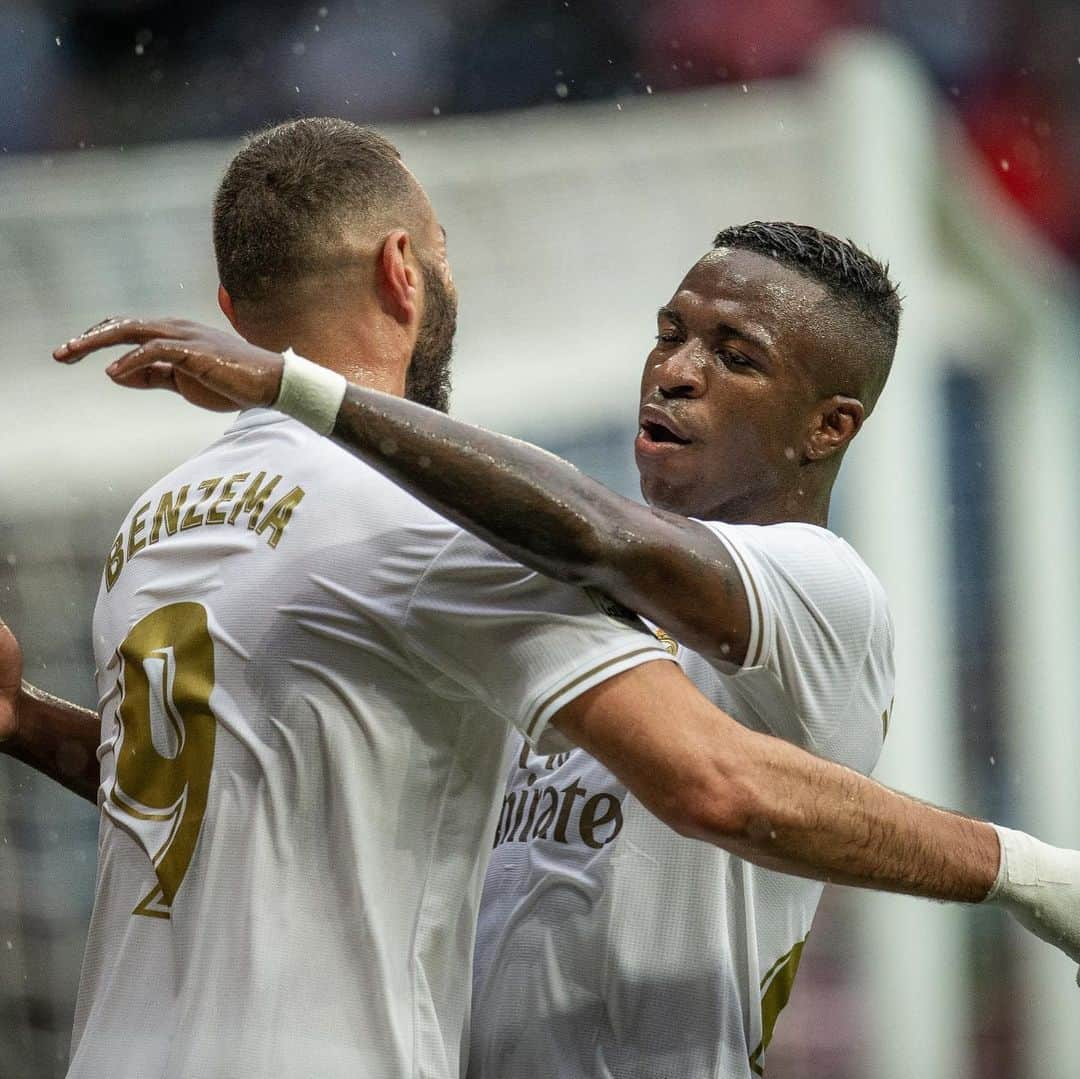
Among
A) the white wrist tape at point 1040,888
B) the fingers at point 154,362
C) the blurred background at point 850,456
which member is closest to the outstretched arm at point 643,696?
the fingers at point 154,362

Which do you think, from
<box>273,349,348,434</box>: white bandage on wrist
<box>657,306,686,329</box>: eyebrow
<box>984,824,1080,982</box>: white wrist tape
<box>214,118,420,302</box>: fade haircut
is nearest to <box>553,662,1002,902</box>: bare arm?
<box>984,824,1080,982</box>: white wrist tape

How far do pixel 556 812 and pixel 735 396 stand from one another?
67 centimetres

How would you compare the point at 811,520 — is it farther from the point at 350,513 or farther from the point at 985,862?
the point at 350,513

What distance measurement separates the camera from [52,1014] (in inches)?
243

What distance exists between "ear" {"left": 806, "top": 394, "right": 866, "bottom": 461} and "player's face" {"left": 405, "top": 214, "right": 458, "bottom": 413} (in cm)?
61

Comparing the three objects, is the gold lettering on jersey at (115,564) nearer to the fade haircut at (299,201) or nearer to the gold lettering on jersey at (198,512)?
the gold lettering on jersey at (198,512)

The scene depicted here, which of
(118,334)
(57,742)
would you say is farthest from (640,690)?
(57,742)

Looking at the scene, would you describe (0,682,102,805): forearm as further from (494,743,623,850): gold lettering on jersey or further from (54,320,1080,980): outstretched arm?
(54,320,1080,980): outstretched arm

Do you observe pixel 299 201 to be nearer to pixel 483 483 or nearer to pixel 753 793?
pixel 483 483

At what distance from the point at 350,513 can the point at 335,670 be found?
176mm

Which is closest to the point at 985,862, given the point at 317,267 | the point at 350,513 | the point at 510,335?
the point at 350,513

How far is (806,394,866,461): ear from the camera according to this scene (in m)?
2.56

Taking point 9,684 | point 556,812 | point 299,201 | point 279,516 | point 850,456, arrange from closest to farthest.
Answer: point 279,516 < point 299,201 < point 556,812 < point 9,684 < point 850,456

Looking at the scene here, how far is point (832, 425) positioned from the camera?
258cm
